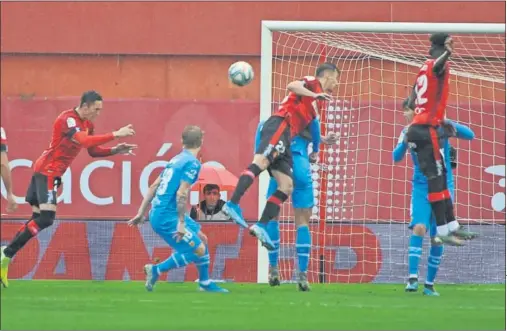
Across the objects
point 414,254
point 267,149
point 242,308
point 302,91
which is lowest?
point 242,308

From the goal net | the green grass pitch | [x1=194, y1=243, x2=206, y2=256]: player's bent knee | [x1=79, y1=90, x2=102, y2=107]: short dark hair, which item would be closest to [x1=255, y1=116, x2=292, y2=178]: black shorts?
[x1=194, y1=243, x2=206, y2=256]: player's bent knee

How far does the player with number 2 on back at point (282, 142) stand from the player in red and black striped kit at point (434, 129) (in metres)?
0.83

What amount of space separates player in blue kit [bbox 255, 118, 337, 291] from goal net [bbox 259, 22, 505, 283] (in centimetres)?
213

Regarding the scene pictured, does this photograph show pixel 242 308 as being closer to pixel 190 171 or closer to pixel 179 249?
pixel 179 249

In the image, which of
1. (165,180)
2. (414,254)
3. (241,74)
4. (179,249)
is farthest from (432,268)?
(241,74)

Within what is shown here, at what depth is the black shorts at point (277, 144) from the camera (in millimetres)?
11656

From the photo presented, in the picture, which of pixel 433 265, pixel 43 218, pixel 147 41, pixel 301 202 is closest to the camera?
pixel 301 202

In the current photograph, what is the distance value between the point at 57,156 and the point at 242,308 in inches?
138

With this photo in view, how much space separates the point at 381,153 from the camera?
757 inches

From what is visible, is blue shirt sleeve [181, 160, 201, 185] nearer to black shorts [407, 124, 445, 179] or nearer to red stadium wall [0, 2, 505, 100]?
black shorts [407, 124, 445, 179]

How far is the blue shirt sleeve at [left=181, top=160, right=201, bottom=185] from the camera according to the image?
36.3 ft

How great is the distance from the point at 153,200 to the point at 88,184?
10.3 metres

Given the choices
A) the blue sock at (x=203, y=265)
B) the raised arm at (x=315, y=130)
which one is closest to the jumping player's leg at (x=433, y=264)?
the raised arm at (x=315, y=130)

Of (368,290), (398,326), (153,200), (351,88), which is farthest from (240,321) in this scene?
(351,88)
